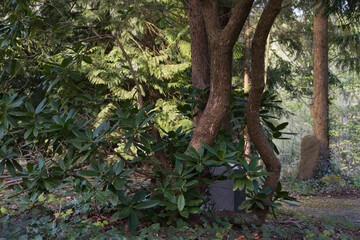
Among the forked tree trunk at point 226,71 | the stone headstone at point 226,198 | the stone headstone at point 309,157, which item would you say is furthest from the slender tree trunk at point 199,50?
the stone headstone at point 309,157

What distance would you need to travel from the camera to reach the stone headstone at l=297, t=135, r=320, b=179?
11.0m

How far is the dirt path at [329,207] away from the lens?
633 cm

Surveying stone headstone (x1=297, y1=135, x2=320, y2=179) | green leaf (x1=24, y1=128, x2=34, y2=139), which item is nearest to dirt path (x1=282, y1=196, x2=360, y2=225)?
stone headstone (x1=297, y1=135, x2=320, y2=179)

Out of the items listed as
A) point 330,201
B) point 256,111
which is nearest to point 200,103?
point 256,111

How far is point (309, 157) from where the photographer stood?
11180mm

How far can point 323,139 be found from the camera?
37.5 feet

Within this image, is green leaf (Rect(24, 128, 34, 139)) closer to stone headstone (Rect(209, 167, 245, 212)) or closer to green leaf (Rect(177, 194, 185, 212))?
green leaf (Rect(177, 194, 185, 212))

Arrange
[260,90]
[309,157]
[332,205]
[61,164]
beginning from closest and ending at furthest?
[61,164] → [260,90] → [332,205] → [309,157]

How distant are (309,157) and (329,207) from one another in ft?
13.4

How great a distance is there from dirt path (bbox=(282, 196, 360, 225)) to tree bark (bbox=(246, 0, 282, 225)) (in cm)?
288

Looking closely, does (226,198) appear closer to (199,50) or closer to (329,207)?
(199,50)

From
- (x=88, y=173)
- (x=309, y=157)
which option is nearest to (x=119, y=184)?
(x=88, y=173)

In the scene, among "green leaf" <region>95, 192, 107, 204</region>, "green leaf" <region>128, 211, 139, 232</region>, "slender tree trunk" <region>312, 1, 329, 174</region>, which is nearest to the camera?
"green leaf" <region>95, 192, 107, 204</region>

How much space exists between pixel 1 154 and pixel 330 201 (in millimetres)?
7530
